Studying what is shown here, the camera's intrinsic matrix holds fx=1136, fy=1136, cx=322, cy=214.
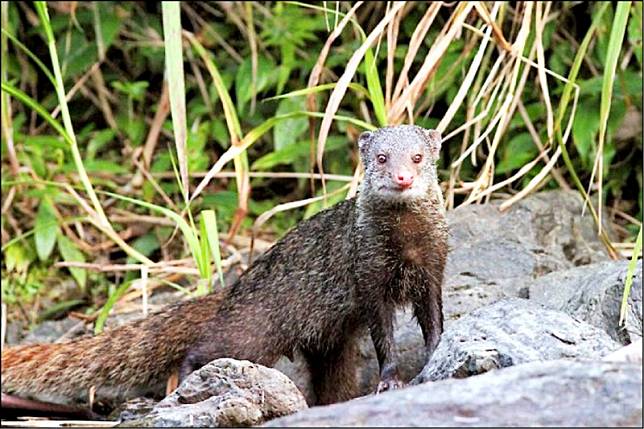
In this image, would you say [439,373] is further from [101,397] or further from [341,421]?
[101,397]

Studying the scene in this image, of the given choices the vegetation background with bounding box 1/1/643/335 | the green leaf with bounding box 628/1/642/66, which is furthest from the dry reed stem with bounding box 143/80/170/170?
the green leaf with bounding box 628/1/642/66

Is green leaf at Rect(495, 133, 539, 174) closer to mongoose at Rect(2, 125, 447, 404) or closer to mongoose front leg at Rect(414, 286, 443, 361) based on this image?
mongoose at Rect(2, 125, 447, 404)

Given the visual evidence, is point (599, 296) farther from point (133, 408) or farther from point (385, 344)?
point (133, 408)

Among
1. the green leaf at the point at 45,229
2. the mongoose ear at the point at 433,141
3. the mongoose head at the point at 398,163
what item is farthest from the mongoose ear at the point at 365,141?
the green leaf at the point at 45,229

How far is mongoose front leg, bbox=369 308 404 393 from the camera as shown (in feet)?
9.46

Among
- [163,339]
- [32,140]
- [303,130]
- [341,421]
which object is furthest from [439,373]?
[32,140]

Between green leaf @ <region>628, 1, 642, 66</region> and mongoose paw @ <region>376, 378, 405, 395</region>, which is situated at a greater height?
green leaf @ <region>628, 1, 642, 66</region>

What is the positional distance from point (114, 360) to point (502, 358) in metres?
1.50

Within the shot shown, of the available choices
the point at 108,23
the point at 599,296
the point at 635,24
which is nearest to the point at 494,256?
the point at 599,296

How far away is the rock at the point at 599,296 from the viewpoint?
2799mm

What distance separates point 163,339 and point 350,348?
558 mm

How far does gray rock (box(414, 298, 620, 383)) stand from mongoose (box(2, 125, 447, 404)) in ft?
1.46

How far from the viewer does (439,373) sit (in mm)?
2377

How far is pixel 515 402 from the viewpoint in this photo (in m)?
1.60
